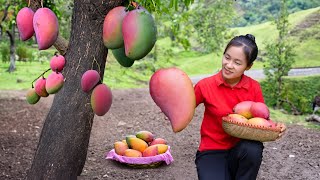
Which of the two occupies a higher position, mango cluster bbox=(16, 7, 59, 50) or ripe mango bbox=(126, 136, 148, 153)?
mango cluster bbox=(16, 7, 59, 50)

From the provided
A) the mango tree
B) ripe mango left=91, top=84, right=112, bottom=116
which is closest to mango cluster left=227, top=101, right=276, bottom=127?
the mango tree

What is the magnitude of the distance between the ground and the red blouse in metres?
1.18

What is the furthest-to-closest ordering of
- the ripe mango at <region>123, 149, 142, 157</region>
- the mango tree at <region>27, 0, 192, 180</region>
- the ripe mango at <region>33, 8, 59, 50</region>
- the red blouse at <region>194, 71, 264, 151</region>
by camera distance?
the ripe mango at <region>123, 149, 142, 157</region> → the red blouse at <region>194, 71, 264, 151</region> → the mango tree at <region>27, 0, 192, 180</region> → the ripe mango at <region>33, 8, 59, 50</region>

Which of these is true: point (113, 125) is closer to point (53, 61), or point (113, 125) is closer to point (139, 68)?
point (53, 61)

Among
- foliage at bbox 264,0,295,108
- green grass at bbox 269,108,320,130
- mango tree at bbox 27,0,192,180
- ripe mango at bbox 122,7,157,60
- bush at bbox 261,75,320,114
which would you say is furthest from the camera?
foliage at bbox 264,0,295,108

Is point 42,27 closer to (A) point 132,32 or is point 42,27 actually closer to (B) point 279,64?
(A) point 132,32

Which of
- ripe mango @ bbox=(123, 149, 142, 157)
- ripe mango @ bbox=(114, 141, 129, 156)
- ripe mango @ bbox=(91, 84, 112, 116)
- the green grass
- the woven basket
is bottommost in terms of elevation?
the green grass

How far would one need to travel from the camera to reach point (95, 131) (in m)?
5.17

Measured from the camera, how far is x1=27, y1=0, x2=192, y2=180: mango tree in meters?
1.85

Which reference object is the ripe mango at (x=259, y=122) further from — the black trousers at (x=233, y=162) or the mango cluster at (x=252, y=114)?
the black trousers at (x=233, y=162)

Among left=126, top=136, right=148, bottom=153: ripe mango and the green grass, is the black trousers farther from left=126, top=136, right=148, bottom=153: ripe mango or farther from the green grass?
the green grass

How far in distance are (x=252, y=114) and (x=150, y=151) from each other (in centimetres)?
180

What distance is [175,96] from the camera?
150 cm

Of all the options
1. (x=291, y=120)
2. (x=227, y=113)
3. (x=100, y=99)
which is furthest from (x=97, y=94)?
(x=291, y=120)
